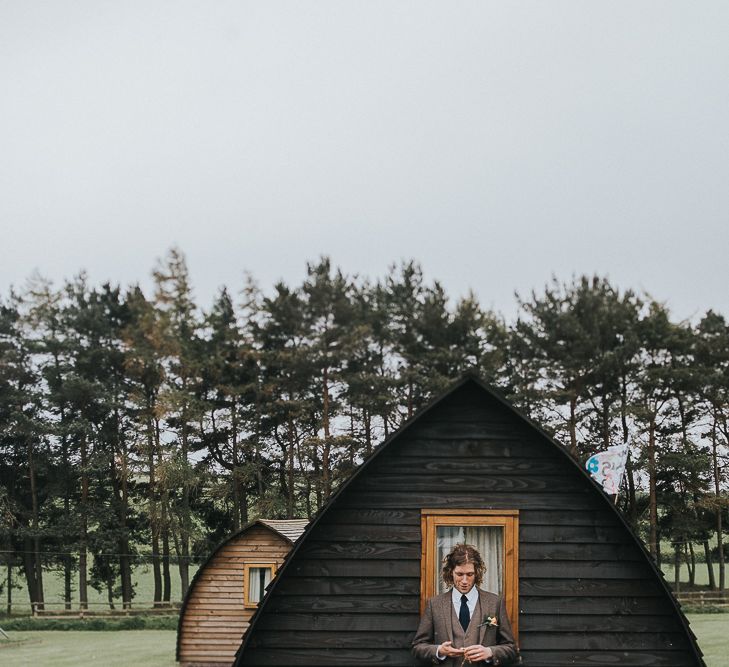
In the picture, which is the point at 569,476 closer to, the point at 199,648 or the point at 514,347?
the point at 199,648

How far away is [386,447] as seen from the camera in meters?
9.48

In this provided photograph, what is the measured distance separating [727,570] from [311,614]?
178 ft

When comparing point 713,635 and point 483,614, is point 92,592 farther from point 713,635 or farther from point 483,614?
point 483,614

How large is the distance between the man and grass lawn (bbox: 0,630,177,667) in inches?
666

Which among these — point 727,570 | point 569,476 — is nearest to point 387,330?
point 727,570

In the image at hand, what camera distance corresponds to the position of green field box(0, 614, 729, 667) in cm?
2344

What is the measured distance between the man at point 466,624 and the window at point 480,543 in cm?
190

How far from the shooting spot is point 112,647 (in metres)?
27.7

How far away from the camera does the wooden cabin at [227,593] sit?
66.5 ft

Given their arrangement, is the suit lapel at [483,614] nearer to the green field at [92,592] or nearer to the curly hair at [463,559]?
the curly hair at [463,559]

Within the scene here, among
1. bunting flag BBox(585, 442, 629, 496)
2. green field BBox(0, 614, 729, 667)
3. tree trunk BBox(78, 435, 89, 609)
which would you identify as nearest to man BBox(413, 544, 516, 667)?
bunting flag BBox(585, 442, 629, 496)

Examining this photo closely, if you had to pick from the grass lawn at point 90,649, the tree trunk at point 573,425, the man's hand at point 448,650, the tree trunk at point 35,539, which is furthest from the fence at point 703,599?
the man's hand at point 448,650

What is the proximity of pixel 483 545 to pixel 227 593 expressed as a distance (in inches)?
485

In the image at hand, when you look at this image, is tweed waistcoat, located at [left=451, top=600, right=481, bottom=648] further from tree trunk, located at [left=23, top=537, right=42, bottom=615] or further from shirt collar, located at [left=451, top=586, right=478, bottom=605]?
tree trunk, located at [left=23, top=537, right=42, bottom=615]
